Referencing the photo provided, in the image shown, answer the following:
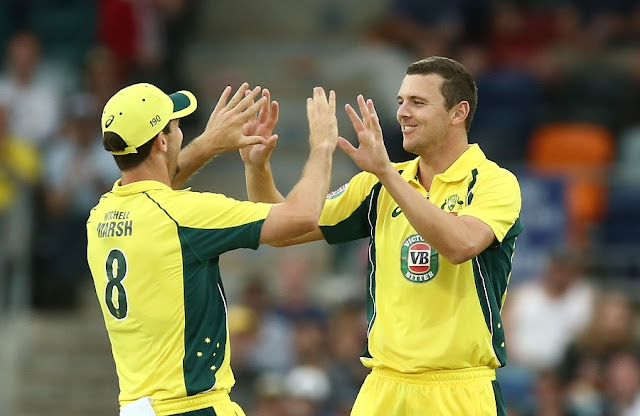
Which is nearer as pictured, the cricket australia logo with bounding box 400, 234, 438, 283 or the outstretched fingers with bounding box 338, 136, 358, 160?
the outstretched fingers with bounding box 338, 136, 358, 160

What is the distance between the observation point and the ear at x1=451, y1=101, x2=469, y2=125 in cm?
663

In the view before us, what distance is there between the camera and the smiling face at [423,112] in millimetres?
6551

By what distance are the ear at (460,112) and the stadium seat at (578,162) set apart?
5.72m

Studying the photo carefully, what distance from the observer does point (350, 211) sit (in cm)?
692

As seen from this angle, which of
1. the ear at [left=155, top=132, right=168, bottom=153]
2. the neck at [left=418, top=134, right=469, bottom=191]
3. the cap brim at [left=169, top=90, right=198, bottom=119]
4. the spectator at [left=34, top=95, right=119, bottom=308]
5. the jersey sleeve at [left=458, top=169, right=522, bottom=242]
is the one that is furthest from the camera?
the spectator at [left=34, top=95, right=119, bottom=308]

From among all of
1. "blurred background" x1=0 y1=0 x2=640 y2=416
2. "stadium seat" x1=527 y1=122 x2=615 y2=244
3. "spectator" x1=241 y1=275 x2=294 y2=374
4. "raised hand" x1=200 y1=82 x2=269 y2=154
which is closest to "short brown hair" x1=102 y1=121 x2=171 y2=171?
"raised hand" x1=200 y1=82 x2=269 y2=154

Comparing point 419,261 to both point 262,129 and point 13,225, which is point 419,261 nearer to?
point 262,129

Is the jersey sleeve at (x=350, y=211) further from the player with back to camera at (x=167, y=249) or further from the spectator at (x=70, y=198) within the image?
the spectator at (x=70, y=198)

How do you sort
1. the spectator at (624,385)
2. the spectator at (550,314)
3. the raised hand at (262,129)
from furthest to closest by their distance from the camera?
1. the spectator at (550,314)
2. the spectator at (624,385)
3. the raised hand at (262,129)

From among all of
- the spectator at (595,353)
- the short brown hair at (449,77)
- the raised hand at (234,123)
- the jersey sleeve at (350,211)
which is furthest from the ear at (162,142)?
the spectator at (595,353)

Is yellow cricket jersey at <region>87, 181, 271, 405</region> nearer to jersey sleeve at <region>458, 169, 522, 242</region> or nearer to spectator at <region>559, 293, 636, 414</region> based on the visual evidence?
jersey sleeve at <region>458, 169, 522, 242</region>

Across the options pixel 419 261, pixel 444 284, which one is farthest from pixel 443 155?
pixel 444 284

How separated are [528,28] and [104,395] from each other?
266 inches

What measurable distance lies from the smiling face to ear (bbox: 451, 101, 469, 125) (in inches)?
0.9
